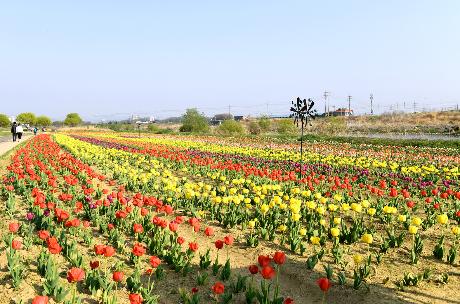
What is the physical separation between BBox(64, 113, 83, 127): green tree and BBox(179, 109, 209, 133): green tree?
69698mm

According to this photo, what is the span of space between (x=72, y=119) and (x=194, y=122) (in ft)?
241

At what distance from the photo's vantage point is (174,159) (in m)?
18.5

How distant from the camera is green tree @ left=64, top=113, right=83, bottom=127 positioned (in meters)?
127

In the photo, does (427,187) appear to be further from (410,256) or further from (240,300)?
(240,300)

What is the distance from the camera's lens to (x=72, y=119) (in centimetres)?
12738


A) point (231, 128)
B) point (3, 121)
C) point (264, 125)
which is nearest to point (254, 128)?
point (264, 125)

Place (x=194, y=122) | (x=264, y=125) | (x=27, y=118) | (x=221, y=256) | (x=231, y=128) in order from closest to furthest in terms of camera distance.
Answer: (x=221, y=256), (x=231, y=128), (x=264, y=125), (x=194, y=122), (x=27, y=118)

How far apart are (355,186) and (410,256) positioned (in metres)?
5.78

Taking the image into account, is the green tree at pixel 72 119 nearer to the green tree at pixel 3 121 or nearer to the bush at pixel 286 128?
the green tree at pixel 3 121

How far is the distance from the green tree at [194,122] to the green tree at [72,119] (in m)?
69.7

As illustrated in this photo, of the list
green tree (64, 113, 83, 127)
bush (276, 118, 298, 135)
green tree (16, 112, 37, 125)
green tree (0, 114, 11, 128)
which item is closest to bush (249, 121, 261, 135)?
bush (276, 118, 298, 135)

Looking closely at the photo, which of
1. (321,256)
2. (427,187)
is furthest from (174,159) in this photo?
(321,256)

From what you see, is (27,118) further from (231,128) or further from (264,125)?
(264,125)

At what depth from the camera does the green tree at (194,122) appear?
7069 centimetres
